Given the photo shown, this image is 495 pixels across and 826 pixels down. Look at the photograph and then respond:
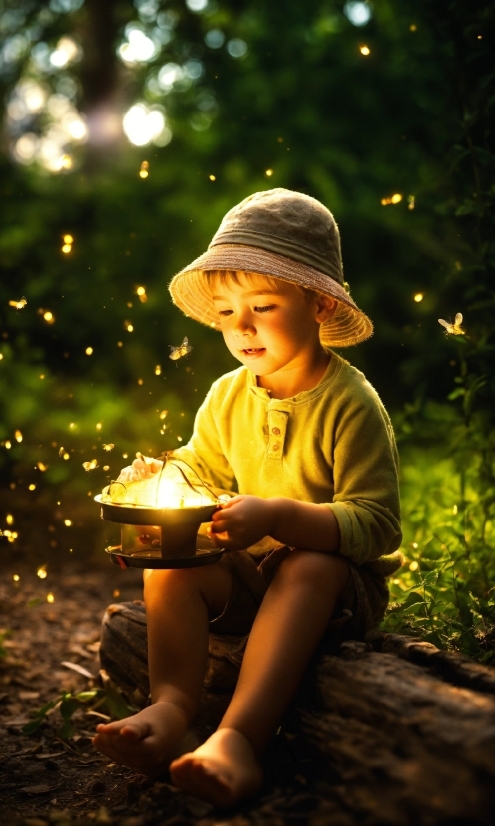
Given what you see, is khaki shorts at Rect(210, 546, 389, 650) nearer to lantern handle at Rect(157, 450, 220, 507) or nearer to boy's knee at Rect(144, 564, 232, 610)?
boy's knee at Rect(144, 564, 232, 610)

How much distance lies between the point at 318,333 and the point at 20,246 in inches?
160

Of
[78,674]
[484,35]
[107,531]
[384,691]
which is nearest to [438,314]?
[484,35]

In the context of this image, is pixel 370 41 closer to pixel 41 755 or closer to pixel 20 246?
pixel 20 246

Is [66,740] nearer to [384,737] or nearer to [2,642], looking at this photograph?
[2,642]

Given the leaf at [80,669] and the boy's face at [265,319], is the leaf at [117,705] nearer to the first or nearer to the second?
the leaf at [80,669]

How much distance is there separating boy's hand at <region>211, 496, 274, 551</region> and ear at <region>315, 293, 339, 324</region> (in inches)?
31.3

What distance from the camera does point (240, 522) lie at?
223 centimetres

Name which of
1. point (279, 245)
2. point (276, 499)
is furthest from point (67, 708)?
point (279, 245)

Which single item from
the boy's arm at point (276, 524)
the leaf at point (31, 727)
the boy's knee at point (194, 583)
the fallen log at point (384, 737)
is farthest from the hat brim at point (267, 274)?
the leaf at point (31, 727)

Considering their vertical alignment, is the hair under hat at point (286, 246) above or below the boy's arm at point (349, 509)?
above

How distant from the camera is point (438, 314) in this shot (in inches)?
206

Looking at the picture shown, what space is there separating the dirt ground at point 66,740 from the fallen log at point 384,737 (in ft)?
0.27

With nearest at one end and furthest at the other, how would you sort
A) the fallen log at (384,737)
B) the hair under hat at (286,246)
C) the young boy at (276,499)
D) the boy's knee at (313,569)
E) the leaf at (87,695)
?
the fallen log at (384,737)
the young boy at (276,499)
the boy's knee at (313,569)
the hair under hat at (286,246)
the leaf at (87,695)

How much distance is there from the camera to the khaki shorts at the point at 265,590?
2.44 metres
